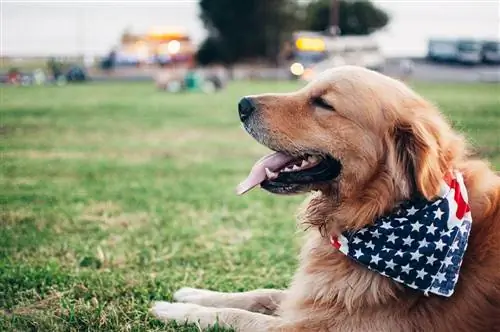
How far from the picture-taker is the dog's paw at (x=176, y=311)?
3600 mm

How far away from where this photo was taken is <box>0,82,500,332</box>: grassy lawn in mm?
3852

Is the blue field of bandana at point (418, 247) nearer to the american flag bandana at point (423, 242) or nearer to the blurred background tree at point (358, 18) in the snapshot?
the american flag bandana at point (423, 242)

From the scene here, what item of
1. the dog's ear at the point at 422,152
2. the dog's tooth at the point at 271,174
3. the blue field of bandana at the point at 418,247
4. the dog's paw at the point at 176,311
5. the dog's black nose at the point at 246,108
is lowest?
the dog's paw at the point at 176,311

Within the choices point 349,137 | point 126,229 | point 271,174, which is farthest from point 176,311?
point 126,229

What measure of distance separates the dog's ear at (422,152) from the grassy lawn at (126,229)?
0.58 metres

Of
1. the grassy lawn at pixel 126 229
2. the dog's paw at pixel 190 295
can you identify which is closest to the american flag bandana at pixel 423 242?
the grassy lawn at pixel 126 229

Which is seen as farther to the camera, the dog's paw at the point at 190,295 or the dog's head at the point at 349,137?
the dog's paw at the point at 190,295

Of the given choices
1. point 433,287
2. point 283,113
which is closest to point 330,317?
point 433,287

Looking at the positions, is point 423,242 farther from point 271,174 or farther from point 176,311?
point 176,311

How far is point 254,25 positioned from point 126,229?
53.0 m

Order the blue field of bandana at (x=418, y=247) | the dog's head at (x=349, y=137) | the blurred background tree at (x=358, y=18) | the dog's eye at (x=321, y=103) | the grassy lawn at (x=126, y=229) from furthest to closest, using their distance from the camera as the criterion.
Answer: the blurred background tree at (x=358, y=18) < the grassy lawn at (x=126, y=229) < the dog's eye at (x=321, y=103) < the dog's head at (x=349, y=137) < the blue field of bandana at (x=418, y=247)

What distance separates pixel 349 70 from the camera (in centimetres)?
355

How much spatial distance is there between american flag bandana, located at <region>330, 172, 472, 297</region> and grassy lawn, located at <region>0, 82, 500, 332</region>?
0.79 meters

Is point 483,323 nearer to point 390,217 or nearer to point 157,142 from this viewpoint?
point 390,217
